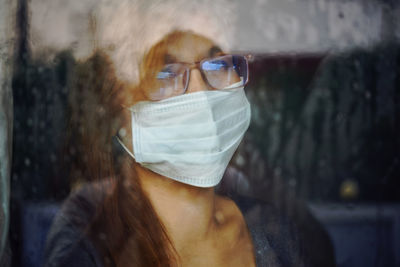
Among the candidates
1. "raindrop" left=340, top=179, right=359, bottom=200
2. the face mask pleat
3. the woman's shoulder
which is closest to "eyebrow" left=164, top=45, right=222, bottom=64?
the face mask pleat

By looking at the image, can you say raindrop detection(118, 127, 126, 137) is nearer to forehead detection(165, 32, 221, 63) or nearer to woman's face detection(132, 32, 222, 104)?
woman's face detection(132, 32, 222, 104)

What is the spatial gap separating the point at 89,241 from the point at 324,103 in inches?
38.4

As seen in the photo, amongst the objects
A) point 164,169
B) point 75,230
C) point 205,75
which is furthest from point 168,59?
point 75,230

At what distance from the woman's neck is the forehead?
0.41 meters

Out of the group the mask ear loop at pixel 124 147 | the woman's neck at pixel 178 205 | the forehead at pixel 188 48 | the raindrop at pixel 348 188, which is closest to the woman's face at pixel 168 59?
the forehead at pixel 188 48

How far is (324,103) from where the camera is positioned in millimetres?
1289

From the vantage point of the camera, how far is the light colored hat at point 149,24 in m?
1.25

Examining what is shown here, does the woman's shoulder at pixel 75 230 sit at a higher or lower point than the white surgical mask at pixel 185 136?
lower

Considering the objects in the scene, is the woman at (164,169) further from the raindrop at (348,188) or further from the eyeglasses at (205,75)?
the raindrop at (348,188)

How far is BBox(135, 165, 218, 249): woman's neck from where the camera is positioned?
1303mm

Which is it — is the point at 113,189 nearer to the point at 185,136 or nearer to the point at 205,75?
the point at 185,136

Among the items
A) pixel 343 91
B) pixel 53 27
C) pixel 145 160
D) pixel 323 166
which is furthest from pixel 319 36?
pixel 53 27

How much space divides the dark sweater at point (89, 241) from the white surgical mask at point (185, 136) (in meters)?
0.23

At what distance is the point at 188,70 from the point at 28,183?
2.66ft
